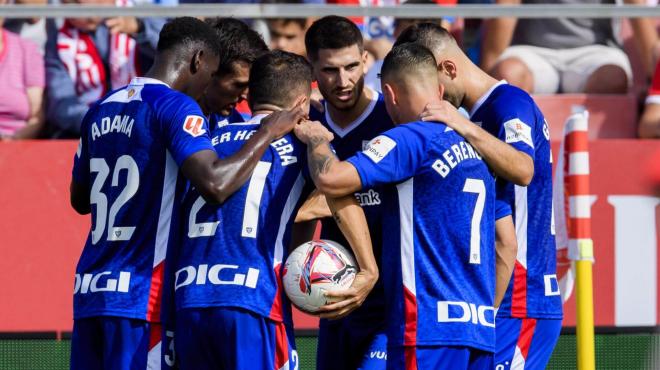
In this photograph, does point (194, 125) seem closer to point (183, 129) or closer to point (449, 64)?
point (183, 129)

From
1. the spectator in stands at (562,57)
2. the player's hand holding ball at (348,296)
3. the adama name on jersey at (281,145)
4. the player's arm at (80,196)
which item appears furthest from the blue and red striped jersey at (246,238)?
the spectator in stands at (562,57)

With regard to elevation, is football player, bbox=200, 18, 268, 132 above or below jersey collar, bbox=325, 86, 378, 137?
above

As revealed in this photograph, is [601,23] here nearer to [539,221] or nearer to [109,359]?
[539,221]

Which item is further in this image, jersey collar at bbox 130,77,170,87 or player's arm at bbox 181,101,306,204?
jersey collar at bbox 130,77,170,87

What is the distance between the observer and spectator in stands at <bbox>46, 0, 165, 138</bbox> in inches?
356

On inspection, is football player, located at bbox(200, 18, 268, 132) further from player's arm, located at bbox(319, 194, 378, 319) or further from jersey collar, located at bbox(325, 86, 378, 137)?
player's arm, located at bbox(319, 194, 378, 319)

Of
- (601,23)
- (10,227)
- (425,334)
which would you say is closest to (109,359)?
(425,334)

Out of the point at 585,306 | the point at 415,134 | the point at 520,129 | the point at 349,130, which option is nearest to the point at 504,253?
the point at 520,129

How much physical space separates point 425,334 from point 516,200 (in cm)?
122

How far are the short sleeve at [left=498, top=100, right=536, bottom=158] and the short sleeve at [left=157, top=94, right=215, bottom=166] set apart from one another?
1.50 meters

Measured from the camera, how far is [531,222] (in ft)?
20.5

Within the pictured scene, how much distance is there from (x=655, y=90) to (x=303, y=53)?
2835mm

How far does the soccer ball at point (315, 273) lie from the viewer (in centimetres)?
549

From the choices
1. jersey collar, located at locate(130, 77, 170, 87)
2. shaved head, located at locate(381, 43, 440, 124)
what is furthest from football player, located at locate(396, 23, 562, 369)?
jersey collar, located at locate(130, 77, 170, 87)
